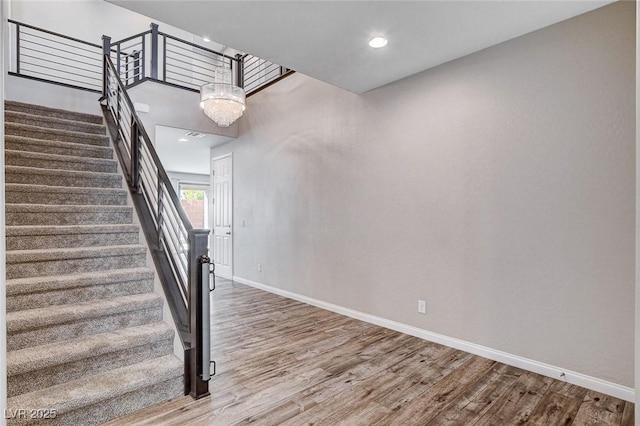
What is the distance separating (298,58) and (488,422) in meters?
3.18

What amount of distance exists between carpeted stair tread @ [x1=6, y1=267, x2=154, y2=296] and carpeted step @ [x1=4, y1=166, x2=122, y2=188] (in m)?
1.28

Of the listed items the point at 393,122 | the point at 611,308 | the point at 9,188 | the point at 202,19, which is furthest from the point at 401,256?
the point at 9,188

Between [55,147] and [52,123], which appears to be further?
[52,123]

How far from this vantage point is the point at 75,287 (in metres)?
2.42

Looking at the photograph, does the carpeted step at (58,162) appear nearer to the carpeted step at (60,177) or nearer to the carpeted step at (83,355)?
the carpeted step at (60,177)

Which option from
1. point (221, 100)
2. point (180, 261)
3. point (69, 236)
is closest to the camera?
point (180, 261)

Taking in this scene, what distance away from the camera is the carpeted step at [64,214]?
9.07 ft

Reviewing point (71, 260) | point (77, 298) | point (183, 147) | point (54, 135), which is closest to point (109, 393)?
point (77, 298)

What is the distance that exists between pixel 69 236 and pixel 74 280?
0.57 m

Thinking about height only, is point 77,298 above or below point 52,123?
below

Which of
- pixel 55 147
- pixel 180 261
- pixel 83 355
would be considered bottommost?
pixel 83 355

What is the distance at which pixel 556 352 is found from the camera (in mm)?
2539

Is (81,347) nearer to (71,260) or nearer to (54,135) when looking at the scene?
(71,260)

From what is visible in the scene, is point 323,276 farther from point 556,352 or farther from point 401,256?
point 556,352
